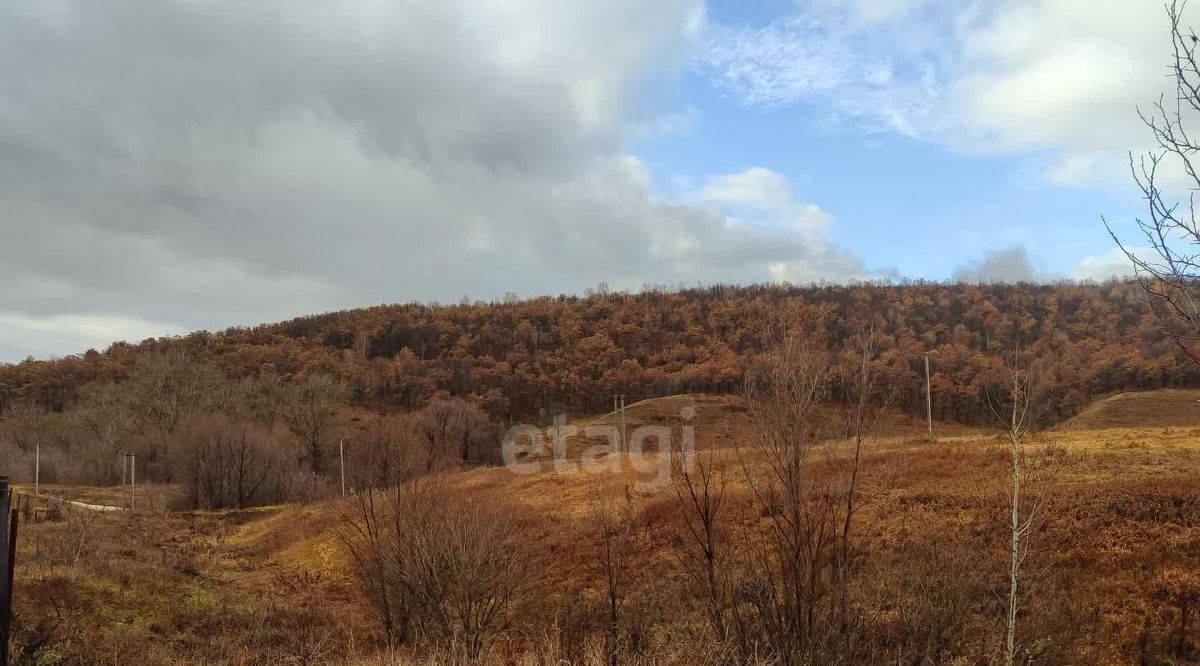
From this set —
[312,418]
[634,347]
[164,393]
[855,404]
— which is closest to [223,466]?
[312,418]

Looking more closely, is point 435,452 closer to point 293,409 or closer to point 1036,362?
point 1036,362

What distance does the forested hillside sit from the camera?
295ft

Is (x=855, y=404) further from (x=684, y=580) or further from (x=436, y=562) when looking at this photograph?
(x=684, y=580)

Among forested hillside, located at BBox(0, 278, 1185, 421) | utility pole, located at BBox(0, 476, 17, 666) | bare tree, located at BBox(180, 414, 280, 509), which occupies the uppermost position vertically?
forested hillside, located at BBox(0, 278, 1185, 421)

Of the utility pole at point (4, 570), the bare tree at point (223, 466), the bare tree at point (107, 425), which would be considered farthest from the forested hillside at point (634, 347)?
the utility pole at point (4, 570)

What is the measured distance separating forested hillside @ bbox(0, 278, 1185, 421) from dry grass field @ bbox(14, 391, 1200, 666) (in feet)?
154

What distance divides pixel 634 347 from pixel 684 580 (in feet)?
376

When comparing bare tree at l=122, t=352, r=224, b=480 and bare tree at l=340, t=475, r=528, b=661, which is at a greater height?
bare tree at l=122, t=352, r=224, b=480

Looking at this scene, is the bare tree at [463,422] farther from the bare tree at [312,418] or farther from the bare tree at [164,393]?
the bare tree at [164,393]

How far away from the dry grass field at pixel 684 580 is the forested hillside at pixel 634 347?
154 ft

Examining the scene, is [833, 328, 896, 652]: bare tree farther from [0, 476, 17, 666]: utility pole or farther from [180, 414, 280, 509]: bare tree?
[180, 414, 280, 509]: bare tree

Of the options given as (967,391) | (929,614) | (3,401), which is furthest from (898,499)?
(3,401)

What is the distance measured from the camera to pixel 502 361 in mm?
121500

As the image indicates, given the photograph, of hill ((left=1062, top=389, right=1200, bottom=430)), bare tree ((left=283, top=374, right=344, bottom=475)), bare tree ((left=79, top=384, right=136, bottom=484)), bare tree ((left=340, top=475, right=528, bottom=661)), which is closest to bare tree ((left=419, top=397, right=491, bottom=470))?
bare tree ((left=283, top=374, right=344, bottom=475))
